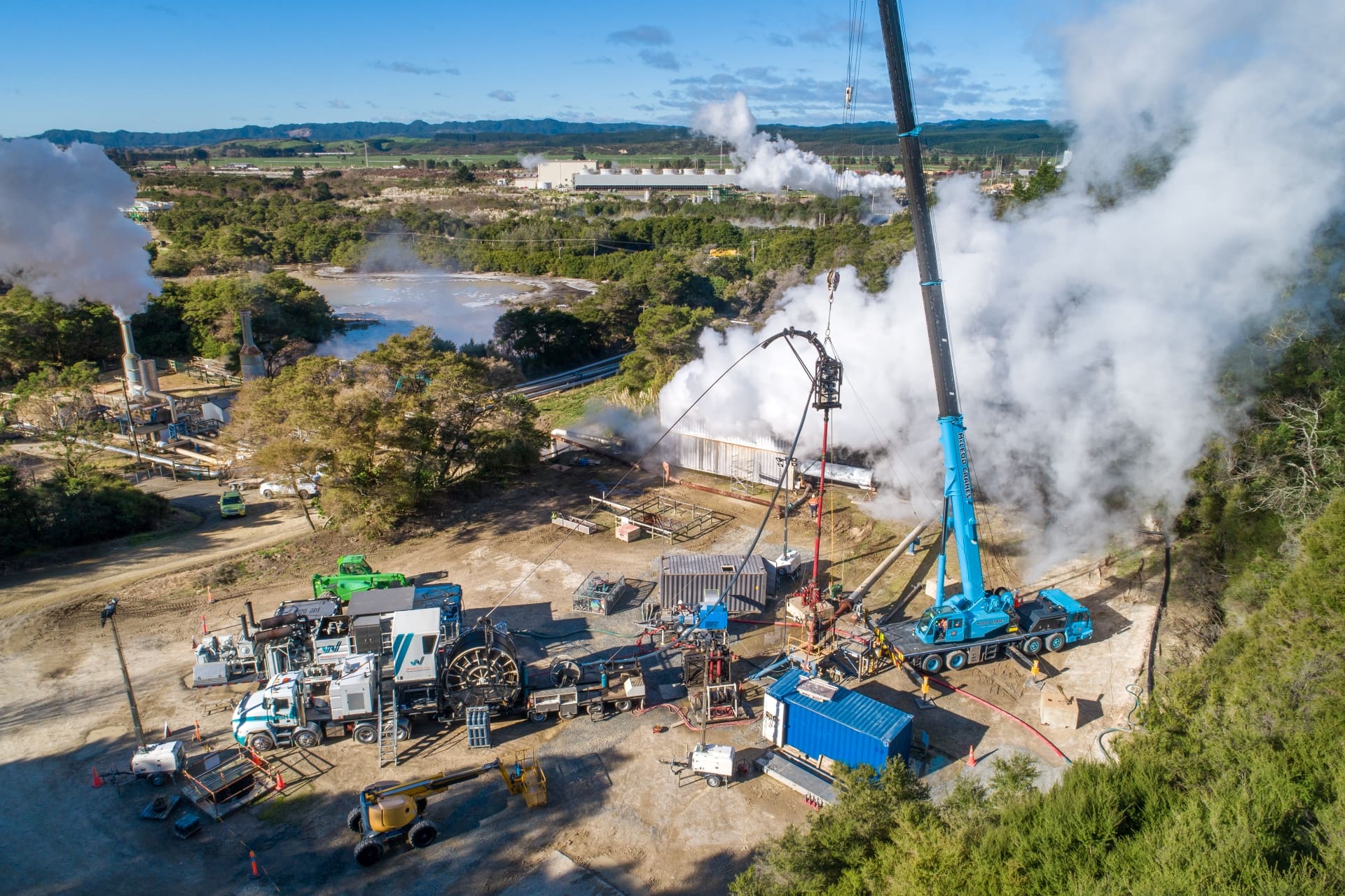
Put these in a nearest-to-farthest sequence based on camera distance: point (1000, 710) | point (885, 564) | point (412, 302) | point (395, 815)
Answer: point (395, 815)
point (1000, 710)
point (885, 564)
point (412, 302)

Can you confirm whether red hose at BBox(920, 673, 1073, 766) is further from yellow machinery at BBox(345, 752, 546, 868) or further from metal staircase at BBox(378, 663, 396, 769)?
metal staircase at BBox(378, 663, 396, 769)

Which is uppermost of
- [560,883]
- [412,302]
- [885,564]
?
[412,302]

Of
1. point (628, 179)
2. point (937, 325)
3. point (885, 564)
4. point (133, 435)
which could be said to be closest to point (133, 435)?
point (133, 435)

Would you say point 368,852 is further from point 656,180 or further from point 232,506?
point 656,180

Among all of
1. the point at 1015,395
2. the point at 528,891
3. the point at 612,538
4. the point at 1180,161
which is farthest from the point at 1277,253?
the point at 528,891

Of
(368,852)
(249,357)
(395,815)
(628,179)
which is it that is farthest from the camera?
(628,179)

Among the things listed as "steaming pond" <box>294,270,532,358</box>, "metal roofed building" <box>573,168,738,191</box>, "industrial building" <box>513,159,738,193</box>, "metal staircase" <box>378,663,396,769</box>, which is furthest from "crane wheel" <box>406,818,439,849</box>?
"metal roofed building" <box>573,168,738,191</box>
